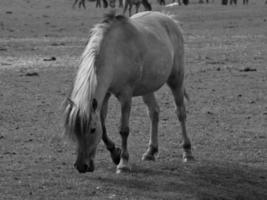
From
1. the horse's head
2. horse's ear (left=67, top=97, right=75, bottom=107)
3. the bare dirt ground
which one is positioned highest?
horse's ear (left=67, top=97, right=75, bottom=107)

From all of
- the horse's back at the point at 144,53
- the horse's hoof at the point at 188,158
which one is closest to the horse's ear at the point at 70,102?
the horse's back at the point at 144,53

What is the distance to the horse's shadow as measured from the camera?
312 inches

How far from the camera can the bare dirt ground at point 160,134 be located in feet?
26.6

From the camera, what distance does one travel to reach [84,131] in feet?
25.6

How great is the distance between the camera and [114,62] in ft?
27.6

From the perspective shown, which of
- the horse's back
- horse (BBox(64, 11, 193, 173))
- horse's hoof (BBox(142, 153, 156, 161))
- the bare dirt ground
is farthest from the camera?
horse's hoof (BBox(142, 153, 156, 161))

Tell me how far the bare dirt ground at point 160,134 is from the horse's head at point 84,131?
0.20m

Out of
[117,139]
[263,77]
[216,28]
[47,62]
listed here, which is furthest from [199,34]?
[117,139]

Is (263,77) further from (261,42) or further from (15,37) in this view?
(15,37)

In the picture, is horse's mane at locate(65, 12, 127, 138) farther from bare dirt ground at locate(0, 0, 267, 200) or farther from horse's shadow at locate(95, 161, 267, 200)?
horse's shadow at locate(95, 161, 267, 200)

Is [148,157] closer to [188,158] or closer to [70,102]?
[188,158]

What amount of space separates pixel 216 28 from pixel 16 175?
20064mm

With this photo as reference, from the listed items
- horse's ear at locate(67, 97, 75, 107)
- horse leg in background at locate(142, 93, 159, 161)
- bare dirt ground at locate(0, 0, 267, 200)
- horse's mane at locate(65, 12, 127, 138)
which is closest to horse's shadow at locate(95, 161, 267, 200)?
bare dirt ground at locate(0, 0, 267, 200)

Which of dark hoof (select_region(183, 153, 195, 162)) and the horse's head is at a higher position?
the horse's head
